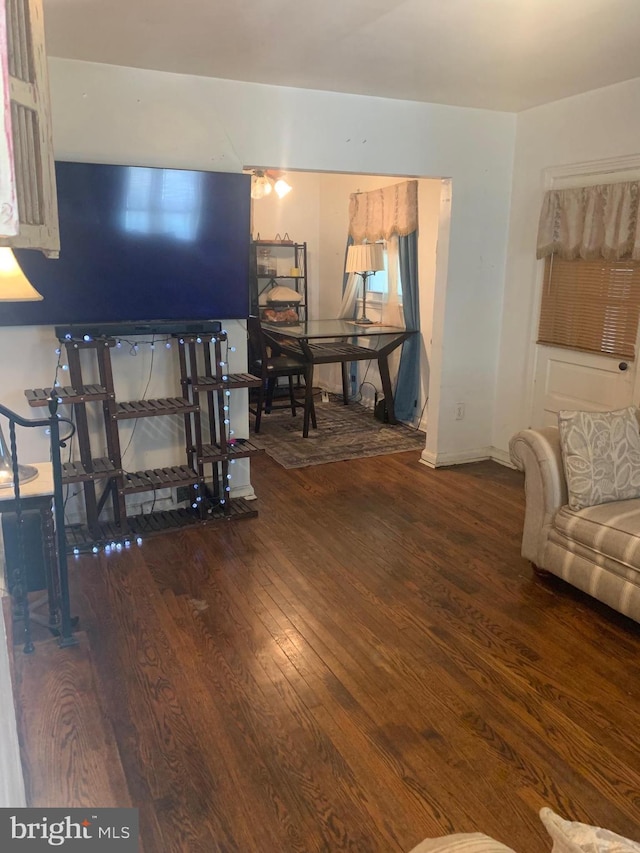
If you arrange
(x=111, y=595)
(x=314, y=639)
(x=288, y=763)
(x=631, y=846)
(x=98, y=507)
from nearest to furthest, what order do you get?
(x=631, y=846) → (x=288, y=763) → (x=314, y=639) → (x=111, y=595) → (x=98, y=507)

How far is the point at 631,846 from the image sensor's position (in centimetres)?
70

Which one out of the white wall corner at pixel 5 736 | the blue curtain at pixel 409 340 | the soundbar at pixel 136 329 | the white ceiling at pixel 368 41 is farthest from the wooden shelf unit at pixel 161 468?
the blue curtain at pixel 409 340

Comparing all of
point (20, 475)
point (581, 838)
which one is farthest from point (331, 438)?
point (581, 838)

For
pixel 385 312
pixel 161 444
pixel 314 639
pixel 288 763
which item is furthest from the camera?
pixel 385 312

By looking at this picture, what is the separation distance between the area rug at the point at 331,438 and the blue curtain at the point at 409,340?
0.70ft

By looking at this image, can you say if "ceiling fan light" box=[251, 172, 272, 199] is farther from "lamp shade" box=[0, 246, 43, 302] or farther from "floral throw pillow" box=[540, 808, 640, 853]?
"floral throw pillow" box=[540, 808, 640, 853]

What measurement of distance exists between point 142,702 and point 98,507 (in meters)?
1.48

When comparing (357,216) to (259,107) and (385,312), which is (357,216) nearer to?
(385,312)

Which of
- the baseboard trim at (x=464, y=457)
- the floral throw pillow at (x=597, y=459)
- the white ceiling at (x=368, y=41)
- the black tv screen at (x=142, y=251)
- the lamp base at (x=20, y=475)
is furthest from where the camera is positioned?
the baseboard trim at (x=464, y=457)

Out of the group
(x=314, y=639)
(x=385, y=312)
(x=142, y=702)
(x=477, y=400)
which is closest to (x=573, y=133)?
(x=477, y=400)

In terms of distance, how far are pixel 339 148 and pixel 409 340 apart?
214 centimetres

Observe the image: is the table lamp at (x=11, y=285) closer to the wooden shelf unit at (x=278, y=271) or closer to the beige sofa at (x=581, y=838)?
the beige sofa at (x=581, y=838)

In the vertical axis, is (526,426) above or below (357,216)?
below

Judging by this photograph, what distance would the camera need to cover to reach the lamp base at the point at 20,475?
8.14ft
